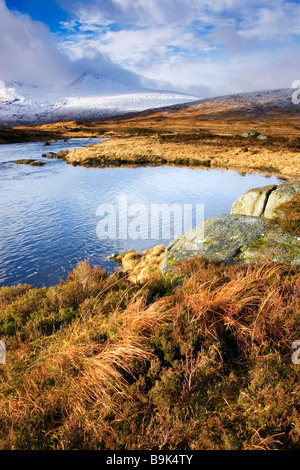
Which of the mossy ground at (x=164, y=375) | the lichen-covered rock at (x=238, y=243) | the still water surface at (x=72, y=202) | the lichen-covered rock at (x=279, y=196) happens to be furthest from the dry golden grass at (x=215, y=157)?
the mossy ground at (x=164, y=375)

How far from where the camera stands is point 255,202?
443 inches

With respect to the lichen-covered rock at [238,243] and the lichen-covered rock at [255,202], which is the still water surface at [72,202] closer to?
the lichen-covered rock at [238,243]

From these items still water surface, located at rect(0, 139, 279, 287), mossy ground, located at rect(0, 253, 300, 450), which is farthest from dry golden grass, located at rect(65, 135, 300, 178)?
mossy ground, located at rect(0, 253, 300, 450)

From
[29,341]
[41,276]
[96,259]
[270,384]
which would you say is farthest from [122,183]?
[270,384]

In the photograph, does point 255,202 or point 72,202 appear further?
point 72,202

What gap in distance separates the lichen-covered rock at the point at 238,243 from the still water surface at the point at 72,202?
11.9 ft

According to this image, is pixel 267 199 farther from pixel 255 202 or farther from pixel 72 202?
pixel 72 202

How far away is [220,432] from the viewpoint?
9.75 feet

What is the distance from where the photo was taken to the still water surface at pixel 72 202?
38.5ft

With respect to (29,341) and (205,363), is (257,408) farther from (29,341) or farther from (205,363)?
(29,341)

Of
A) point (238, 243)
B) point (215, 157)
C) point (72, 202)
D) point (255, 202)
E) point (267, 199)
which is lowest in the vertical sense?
point (238, 243)

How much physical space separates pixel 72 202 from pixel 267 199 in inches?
548

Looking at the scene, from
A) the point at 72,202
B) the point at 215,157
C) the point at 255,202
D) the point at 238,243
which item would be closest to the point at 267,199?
→ the point at 255,202
